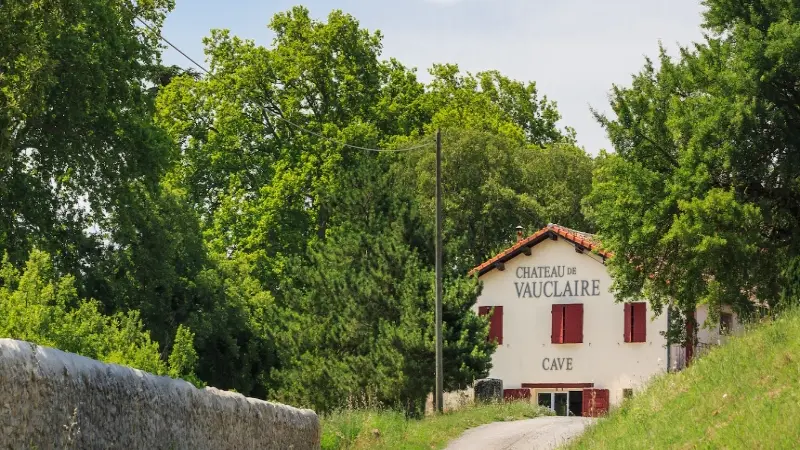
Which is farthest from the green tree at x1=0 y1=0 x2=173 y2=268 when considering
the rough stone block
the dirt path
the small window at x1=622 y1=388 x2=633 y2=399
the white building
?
the white building

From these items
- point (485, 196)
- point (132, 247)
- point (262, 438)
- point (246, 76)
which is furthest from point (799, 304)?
point (246, 76)

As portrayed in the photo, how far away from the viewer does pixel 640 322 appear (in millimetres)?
49719

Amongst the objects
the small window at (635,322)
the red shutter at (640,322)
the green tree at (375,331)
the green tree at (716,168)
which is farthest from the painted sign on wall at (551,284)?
the green tree at (716,168)

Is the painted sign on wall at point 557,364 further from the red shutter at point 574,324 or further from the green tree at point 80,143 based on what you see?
the green tree at point 80,143

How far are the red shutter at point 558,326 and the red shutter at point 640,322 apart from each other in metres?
3.08

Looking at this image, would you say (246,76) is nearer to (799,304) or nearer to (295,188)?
(295,188)

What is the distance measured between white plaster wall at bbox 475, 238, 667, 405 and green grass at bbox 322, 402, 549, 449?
51.9ft

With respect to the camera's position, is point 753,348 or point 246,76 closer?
point 753,348

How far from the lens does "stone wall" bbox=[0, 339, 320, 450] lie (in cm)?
932

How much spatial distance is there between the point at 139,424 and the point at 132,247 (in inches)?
1116

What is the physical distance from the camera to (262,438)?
1734cm

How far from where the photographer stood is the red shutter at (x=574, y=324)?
51312 mm

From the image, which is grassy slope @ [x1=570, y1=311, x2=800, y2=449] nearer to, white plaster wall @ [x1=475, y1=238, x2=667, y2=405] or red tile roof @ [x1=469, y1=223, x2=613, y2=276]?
white plaster wall @ [x1=475, y1=238, x2=667, y2=405]

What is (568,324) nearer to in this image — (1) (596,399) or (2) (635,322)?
(2) (635,322)
